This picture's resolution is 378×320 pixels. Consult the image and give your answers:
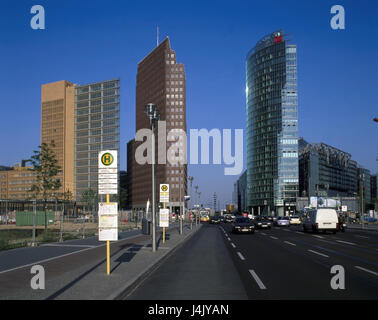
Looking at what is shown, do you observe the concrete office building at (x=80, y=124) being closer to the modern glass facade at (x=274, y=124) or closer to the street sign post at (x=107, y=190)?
the modern glass facade at (x=274, y=124)

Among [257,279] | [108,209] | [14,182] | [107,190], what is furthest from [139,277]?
[14,182]

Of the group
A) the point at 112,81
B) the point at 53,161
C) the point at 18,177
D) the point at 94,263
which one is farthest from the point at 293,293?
the point at 18,177

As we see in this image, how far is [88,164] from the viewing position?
12156cm

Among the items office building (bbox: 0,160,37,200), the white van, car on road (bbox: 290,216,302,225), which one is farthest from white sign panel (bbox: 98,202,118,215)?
office building (bbox: 0,160,37,200)

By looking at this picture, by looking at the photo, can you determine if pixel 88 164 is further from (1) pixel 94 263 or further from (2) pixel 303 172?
(1) pixel 94 263

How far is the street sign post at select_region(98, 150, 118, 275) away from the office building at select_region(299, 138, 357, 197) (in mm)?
122984

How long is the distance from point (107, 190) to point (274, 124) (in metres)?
132

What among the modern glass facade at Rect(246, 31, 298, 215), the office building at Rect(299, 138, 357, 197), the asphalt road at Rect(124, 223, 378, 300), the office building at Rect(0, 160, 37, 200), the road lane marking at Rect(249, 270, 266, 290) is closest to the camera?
the asphalt road at Rect(124, 223, 378, 300)

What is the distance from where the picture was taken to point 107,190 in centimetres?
1107

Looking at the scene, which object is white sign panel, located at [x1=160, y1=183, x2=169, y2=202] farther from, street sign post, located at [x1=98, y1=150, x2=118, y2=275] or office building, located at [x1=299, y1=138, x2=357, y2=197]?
office building, located at [x1=299, y1=138, x2=357, y2=197]

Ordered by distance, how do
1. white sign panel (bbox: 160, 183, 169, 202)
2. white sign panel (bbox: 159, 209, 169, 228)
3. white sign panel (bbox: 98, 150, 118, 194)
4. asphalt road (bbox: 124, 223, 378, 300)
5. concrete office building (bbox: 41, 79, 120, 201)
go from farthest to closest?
concrete office building (bbox: 41, 79, 120, 201)
white sign panel (bbox: 159, 209, 169, 228)
white sign panel (bbox: 160, 183, 169, 202)
white sign panel (bbox: 98, 150, 118, 194)
asphalt road (bbox: 124, 223, 378, 300)

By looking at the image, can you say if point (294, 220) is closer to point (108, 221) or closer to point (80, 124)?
point (108, 221)

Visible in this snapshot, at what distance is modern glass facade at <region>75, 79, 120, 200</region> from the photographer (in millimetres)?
114350
